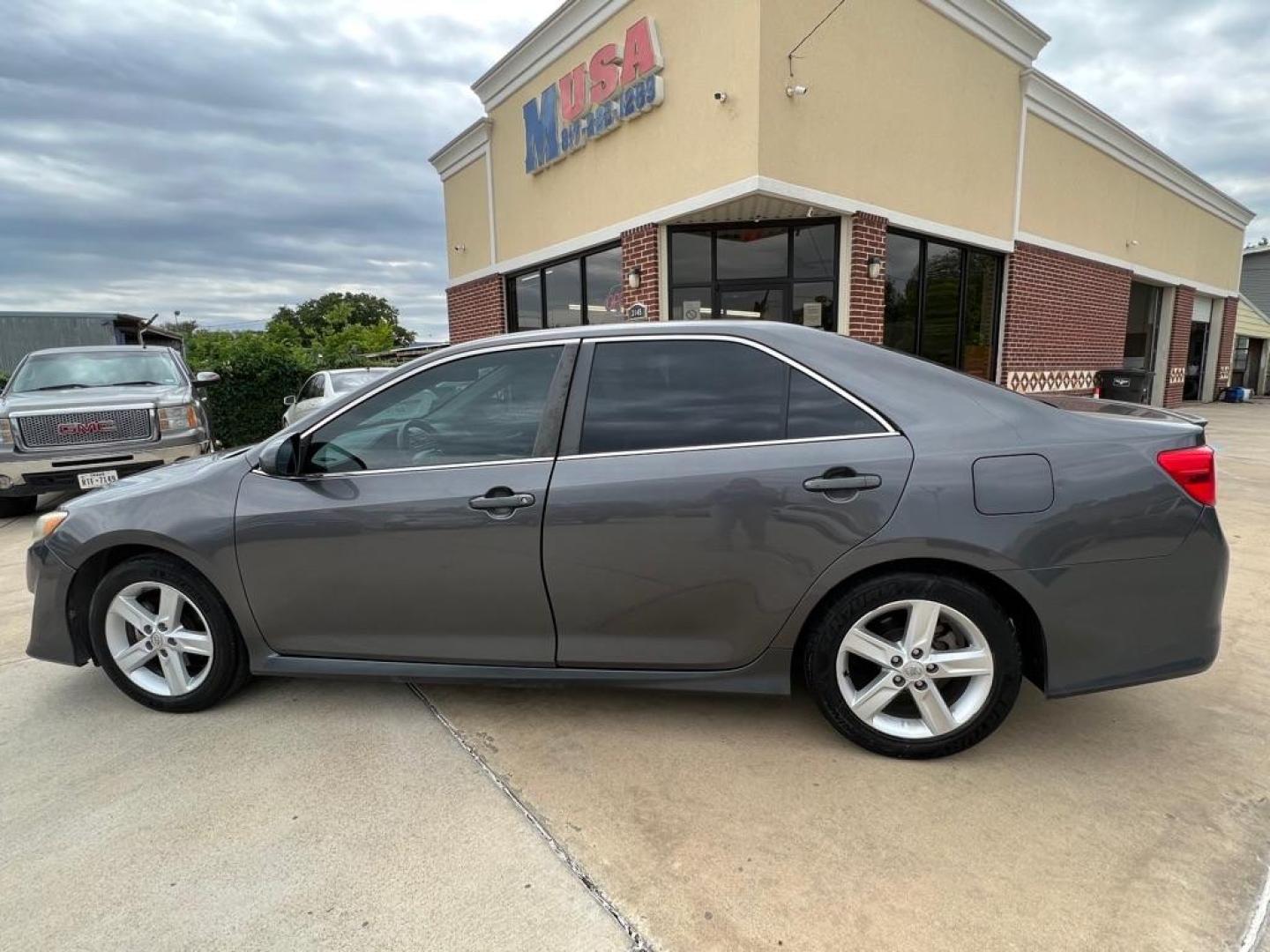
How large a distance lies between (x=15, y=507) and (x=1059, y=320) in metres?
15.2

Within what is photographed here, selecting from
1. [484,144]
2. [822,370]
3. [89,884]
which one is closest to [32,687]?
[89,884]

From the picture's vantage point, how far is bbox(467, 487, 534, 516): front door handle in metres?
2.42

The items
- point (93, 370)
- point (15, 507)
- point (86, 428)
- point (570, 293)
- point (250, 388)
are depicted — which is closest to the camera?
point (86, 428)

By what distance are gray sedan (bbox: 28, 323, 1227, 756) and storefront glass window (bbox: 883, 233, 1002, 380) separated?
6874 mm

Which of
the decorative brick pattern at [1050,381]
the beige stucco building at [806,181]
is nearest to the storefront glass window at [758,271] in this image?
the beige stucco building at [806,181]

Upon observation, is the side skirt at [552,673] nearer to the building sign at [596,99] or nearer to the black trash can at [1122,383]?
the building sign at [596,99]

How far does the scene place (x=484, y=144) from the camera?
39.7 ft

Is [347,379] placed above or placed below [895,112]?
below

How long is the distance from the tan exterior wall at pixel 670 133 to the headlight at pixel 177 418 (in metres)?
5.46

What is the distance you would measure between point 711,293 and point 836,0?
3.34 metres

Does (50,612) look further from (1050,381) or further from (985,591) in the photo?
(1050,381)

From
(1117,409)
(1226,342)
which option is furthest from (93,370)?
(1226,342)

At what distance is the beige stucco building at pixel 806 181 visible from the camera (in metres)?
7.35

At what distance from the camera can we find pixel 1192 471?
2.22m
